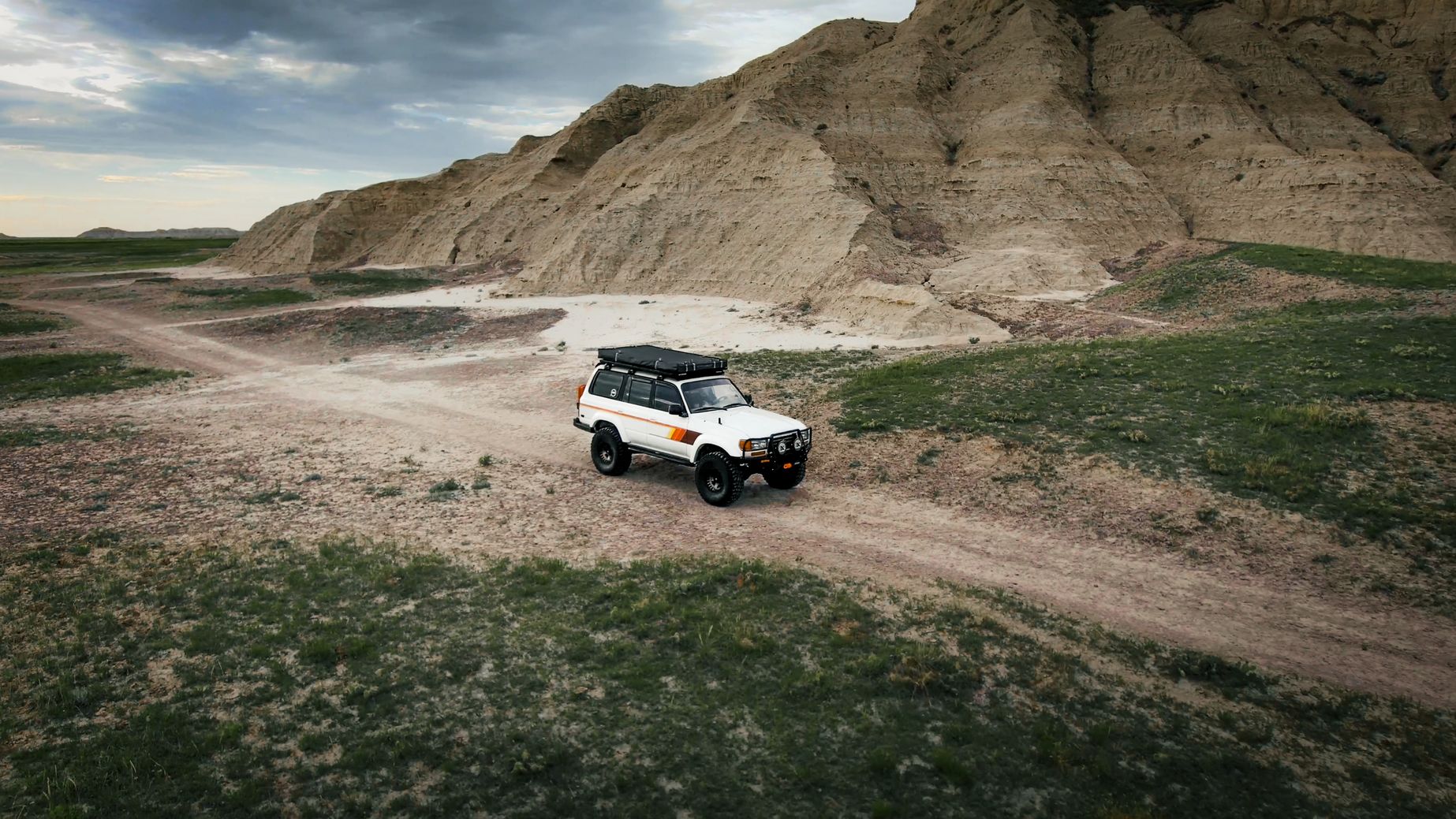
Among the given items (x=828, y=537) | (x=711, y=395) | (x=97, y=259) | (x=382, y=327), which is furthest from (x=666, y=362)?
(x=97, y=259)

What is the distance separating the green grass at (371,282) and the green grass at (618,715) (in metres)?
49.7

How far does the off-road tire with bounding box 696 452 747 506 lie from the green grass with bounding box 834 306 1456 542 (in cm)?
566

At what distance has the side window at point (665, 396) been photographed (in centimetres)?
1555

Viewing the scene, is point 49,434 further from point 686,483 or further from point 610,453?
point 686,483

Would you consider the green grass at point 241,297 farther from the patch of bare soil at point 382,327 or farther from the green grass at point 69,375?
the green grass at point 69,375

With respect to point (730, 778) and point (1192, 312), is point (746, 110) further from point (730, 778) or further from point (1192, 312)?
point (730, 778)

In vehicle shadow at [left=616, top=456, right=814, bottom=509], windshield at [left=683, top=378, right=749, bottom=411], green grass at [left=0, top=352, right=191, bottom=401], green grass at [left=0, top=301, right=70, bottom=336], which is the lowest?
vehicle shadow at [left=616, top=456, right=814, bottom=509]

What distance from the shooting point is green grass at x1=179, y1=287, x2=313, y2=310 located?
51500 millimetres

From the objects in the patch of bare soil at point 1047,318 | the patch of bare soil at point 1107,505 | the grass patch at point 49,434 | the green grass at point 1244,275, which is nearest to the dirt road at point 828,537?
the patch of bare soil at point 1107,505

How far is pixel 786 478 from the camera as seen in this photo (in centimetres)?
1579

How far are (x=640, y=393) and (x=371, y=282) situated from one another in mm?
51849

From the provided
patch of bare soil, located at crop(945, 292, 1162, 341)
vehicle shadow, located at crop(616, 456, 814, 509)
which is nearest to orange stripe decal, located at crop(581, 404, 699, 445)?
vehicle shadow, located at crop(616, 456, 814, 509)

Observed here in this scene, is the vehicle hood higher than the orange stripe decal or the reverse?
higher

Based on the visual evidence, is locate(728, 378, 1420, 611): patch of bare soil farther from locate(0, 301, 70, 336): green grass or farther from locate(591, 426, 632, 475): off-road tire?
locate(0, 301, 70, 336): green grass
